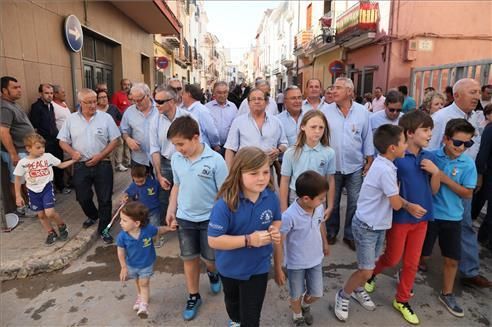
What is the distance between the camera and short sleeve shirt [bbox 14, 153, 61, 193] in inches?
152

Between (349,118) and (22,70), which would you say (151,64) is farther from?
(349,118)

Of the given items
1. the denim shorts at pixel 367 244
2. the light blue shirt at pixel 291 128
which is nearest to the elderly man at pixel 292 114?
the light blue shirt at pixel 291 128

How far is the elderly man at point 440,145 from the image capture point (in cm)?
320

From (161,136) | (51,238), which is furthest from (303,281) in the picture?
(51,238)

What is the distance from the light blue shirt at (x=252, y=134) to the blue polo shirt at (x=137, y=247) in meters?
1.46

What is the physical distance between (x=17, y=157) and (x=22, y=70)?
1530mm

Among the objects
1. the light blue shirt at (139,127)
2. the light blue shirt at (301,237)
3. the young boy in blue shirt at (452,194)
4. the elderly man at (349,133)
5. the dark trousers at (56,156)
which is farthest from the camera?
the dark trousers at (56,156)

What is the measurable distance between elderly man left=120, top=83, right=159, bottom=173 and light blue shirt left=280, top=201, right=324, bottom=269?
253 cm

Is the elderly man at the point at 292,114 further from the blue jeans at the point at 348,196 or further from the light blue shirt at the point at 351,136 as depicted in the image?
the blue jeans at the point at 348,196

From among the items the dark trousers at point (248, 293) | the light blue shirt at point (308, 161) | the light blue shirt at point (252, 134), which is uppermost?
the light blue shirt at point (252, 134)

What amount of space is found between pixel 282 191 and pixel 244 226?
1.22 m

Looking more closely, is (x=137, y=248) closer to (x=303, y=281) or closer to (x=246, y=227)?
(x=246, y=227)

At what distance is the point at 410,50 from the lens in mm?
12680

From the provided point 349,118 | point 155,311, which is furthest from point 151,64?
point 155,311
